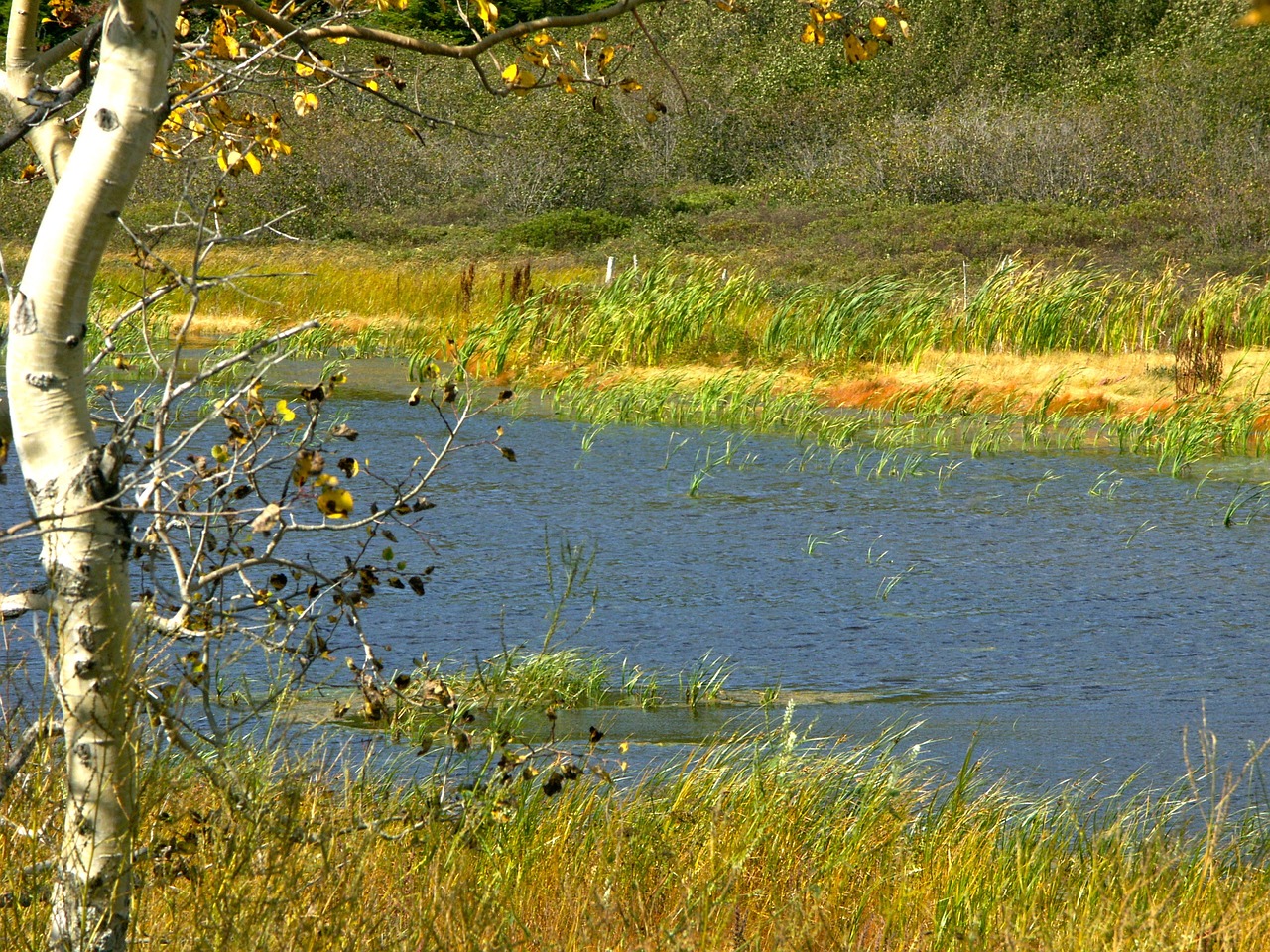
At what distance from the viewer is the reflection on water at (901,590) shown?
6.36 m

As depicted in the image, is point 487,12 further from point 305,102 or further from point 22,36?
point 22,36

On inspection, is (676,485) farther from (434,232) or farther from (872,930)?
(434,232)

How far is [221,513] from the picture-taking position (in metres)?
2.35

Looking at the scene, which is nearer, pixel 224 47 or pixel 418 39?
pixel 418 39

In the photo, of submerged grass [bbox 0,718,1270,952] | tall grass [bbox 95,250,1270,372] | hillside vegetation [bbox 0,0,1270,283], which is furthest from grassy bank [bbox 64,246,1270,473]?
submerged grass [bbox 0,718,1270,952]

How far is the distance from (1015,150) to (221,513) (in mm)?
38769

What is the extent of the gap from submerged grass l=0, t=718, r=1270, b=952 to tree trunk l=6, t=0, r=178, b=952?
160mm

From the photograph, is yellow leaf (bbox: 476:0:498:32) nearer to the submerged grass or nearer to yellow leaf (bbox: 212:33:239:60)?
yellow leaf (bbox: 212:33:239:60)

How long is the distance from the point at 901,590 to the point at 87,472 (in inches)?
264

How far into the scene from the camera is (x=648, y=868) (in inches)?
138

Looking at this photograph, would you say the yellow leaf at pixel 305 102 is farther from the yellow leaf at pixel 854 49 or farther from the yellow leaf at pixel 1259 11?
the yellow leaf at pixel 1259 11

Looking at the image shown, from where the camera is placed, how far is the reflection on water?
20.9ft

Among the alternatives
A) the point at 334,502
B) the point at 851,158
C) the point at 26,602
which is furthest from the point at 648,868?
the point at 851,158

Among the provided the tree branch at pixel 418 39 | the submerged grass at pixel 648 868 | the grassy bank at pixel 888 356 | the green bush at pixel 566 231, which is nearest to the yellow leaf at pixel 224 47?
the tree branch at pixel 418 39
